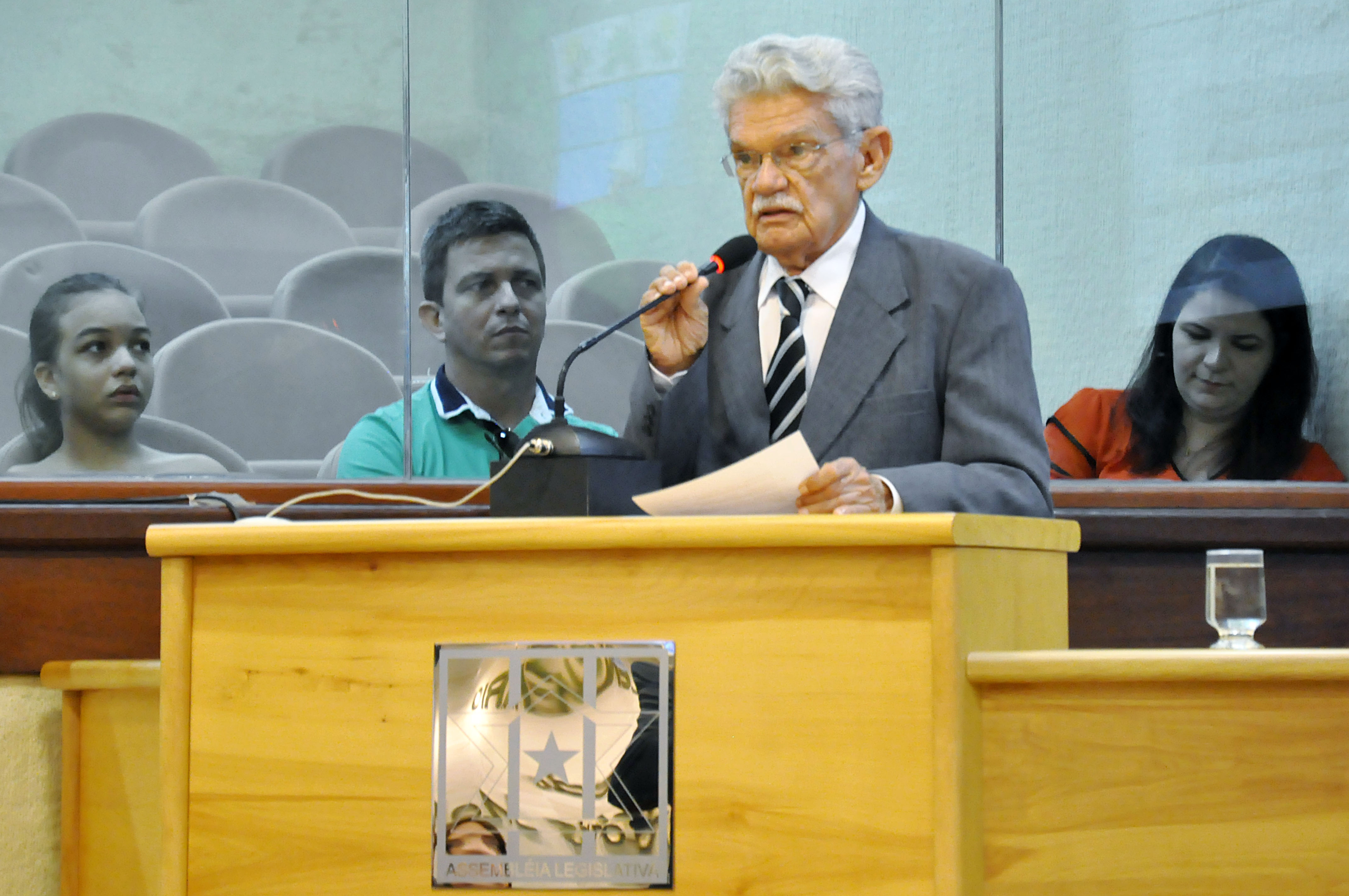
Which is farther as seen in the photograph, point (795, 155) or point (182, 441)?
point (182, 441)

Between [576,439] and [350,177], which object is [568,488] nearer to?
[576,439]

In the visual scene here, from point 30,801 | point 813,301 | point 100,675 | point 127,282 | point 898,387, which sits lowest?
point 30,801

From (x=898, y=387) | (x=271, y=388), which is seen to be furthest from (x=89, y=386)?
(x=898, y=387)

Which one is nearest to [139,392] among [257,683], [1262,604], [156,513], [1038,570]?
[156,513]

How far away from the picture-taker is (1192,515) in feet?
6.45

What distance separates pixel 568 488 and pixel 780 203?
0.54 metres

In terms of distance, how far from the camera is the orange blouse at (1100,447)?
2.17 m

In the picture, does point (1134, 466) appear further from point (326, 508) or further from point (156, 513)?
point (156, 513)

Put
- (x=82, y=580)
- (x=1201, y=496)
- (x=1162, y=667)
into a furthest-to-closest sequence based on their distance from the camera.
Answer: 1. (x=1201, y=496)
2. (x=82, y=580)
3. (x=1162, y=667)

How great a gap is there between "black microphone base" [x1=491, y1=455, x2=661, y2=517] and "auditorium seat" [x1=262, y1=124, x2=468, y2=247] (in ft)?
3.65

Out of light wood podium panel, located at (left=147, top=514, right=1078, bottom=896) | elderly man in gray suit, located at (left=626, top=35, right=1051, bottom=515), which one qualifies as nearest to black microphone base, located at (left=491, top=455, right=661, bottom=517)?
light wood podium panel, located at (left=147, top=514, right=1078, bottom=896)

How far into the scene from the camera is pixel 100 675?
1.64 m

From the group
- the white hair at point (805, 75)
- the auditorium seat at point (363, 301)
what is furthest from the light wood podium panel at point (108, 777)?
the white hair at point (805, 75)

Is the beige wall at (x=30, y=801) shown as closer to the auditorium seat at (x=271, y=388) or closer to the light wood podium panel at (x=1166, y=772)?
the auditorium seat at (x=271, y=388)
